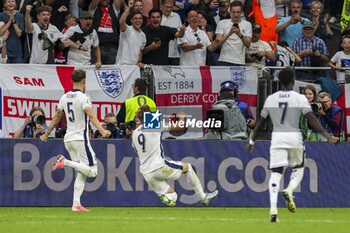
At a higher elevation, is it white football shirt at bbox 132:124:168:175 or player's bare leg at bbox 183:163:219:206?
white football shirt at bbox 132:124:168:175

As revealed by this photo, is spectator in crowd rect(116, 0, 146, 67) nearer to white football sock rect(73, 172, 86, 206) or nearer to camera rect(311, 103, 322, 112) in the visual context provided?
camera rect(311, 103, 322, 112)

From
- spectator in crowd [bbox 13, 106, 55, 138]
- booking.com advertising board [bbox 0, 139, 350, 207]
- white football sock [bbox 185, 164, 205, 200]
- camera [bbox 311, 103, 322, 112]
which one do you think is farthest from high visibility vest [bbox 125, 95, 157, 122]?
camera [bbox 311, 103, 322, 112]

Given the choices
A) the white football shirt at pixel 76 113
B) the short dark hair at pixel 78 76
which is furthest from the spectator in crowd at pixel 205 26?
the white football shirt at pixel 76 113

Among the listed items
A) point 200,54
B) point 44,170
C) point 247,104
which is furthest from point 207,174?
point 200,54

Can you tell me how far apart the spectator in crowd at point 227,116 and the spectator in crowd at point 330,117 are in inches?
59.4

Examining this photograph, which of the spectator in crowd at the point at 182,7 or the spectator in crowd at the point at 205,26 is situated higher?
the spectator in crowd at the point at 182,7

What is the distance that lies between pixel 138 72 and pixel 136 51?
0.76 m

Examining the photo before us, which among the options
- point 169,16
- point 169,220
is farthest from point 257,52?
point 169,220

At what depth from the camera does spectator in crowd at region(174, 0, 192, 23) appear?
19672 millimetres

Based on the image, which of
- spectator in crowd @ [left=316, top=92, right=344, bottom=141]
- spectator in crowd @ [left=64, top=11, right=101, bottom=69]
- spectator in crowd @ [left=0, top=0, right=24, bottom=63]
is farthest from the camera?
spectator in crowd @ [left=64, top=11, right=101, bottom=69]

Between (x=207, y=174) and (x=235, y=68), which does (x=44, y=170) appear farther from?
(x=235, y=68)

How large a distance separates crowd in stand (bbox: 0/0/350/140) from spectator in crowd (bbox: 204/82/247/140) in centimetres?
279

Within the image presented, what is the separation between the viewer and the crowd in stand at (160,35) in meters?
17.2

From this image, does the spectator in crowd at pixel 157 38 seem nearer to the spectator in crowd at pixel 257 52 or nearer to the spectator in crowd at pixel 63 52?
the spectator in crowd at pixel 63 52
